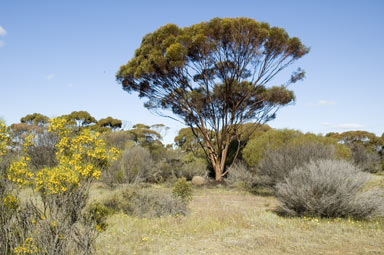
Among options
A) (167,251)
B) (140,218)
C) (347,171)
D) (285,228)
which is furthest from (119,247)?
(347,171)

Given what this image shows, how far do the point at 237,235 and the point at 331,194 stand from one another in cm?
344

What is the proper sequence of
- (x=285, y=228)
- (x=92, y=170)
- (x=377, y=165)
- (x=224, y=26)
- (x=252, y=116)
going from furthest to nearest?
(x=377, y=165) → (x=252, y=116) → (x=224, y=26) → (x=285, y=228) → (x=92, y=170)

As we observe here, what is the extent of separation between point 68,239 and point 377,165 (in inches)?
1274

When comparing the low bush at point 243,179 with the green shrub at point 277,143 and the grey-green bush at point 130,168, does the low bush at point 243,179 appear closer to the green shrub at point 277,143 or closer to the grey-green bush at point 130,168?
the green shrub at point 277,143

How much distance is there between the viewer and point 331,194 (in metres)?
9.02

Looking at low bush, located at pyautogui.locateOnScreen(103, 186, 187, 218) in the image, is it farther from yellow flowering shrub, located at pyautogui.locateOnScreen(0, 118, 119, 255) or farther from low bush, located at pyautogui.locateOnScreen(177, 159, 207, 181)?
low bush, located at pyautogui.locateOnScreen(177, 159, 207, 181)

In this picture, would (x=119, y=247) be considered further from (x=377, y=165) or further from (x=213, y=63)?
(x=377, y=165)

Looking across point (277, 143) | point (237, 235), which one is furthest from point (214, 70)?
point (237, 235)

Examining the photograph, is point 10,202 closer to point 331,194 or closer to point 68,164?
point 68,164

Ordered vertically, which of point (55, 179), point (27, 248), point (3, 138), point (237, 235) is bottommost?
point (237, 235)

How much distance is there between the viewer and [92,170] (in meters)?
5.30

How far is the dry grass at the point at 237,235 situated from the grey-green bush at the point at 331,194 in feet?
1.34

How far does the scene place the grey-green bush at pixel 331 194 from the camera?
8.80 meters

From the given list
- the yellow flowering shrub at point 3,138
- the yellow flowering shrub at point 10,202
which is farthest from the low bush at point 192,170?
the yellow flowering shrub at point 10,202
